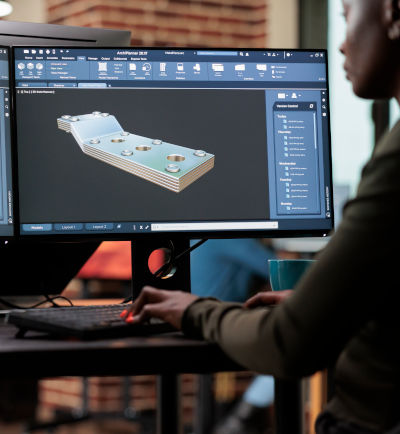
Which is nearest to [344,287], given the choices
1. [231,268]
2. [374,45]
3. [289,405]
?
[374,45]

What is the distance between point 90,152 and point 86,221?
0.14 metres

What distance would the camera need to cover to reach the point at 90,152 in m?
1.38

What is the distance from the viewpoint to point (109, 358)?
96cm

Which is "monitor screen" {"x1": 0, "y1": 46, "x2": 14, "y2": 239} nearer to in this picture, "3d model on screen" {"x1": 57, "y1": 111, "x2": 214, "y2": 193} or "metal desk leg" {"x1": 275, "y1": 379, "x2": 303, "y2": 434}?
"3d model on screen" {"x1": 57, "y1": 111, "x2": 214, "y2": 193}

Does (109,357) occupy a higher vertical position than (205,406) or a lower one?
higher

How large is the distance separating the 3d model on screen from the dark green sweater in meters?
0.54

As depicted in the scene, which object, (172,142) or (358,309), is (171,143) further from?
(358,309)

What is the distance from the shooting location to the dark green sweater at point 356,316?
0.79 metres

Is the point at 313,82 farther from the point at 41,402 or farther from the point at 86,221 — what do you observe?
the point at 41,402

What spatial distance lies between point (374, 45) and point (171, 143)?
1.85ft

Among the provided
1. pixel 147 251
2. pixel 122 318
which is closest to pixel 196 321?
pixel 122 318

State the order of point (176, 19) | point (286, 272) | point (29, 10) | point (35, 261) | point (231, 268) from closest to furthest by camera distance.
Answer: point (286, 272)
point (35, 261)
point (231, 268)
point (176, 19)
point (29, 10)

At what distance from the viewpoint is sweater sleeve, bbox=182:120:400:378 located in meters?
0.79

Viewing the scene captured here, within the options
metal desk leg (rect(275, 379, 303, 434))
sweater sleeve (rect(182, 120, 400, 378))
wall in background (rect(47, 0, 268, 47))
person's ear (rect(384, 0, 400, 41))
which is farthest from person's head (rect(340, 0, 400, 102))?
wall in background (rect(47, 0, 268, 47))
